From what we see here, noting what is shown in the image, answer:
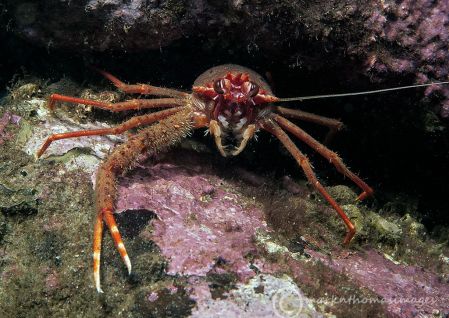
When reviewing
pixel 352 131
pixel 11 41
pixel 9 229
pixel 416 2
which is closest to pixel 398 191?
pixel 352 131

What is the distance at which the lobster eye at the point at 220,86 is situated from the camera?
4.36m

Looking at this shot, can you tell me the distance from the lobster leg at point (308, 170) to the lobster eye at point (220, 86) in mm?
817

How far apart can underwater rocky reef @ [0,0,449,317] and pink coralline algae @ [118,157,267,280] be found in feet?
0.05

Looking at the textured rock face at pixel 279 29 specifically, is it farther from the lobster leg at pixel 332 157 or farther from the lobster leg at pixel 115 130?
the lobster leg at pixel 115 130

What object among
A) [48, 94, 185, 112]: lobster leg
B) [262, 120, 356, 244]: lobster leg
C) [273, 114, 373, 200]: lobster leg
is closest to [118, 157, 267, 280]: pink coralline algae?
[262, 120, 356, 244]: lobster leg

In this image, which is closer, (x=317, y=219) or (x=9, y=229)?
(x=9, y=229)

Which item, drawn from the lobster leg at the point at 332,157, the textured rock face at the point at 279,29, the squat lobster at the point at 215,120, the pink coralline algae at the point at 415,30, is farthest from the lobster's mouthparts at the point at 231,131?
the pink coralline algae at the point at 415,30

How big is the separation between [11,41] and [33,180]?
3.47m

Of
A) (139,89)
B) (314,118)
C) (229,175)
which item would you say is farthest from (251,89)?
(139,89)

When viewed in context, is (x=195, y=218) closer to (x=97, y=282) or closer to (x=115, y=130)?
(x=97, y=282)

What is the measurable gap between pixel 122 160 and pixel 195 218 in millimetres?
1065

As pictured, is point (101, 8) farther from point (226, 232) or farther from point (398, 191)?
point (398, 191)

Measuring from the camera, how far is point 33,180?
3.73 m

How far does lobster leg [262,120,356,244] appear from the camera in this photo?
3982 millimetres
